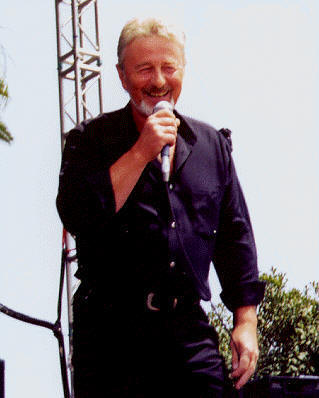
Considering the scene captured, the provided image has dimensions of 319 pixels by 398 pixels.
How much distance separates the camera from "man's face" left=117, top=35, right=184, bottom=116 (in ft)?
8.18

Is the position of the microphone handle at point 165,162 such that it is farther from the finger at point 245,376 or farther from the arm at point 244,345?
the finger at point 245,376

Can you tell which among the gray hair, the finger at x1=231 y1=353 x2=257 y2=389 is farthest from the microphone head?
the finger at x1=231 y1=353 x2=257 y2=389

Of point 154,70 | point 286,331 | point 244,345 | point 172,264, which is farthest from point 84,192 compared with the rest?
point 286,331

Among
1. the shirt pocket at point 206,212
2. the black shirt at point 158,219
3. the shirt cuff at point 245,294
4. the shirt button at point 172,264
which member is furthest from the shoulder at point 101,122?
the shirt cuff at point 245,294

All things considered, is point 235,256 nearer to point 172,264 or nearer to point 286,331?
point 172,264

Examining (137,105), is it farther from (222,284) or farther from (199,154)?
(222,284)

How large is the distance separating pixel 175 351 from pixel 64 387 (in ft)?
10.6

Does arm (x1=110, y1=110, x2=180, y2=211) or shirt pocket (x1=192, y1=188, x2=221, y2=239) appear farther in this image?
shirt pocket (x1=192, y1=188, x2=221, y2=239)

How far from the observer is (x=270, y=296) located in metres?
23.8

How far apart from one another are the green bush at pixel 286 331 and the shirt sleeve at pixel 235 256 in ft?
69.3

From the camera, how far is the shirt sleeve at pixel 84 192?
7.68 ft

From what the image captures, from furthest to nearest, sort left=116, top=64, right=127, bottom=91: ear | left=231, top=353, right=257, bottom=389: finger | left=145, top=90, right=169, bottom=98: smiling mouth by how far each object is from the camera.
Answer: left=116, top=64, right=127, bottom=91: ear < left=145, top=90, right=169, bottom=98: smiling mouth < left=231, top=353, right=257, bottom=389: finger

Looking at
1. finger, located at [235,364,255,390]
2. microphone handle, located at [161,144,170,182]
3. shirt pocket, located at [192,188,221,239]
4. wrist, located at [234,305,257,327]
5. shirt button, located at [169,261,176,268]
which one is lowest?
finger, located at [235,364,255,390]

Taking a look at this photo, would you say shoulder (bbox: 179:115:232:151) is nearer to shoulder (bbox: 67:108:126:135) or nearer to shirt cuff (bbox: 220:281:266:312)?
shoulder (bbox: 67:108:126:135)
